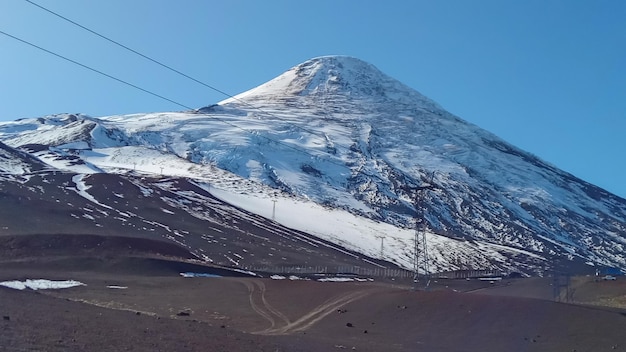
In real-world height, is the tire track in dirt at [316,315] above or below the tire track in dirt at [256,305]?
above

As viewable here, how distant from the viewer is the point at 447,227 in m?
170

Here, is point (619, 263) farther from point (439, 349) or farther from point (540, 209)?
point (439, 349)

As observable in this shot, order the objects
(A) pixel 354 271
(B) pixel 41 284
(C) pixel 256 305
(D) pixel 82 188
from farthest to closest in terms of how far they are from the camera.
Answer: (D) pixel 82 188 → (A) pixel 354 271 → (B) pixel 41 284 → (C) pixel 256 305

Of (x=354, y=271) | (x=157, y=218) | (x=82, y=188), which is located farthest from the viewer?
(x=82, y=188)

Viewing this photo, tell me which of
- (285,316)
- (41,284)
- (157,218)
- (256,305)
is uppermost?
(157,218)

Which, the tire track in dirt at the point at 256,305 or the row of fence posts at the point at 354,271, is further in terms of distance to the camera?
the row of fence posts at the point at 354,271

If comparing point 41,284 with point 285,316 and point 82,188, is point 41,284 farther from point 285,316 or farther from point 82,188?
point 82,188

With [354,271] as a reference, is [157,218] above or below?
above

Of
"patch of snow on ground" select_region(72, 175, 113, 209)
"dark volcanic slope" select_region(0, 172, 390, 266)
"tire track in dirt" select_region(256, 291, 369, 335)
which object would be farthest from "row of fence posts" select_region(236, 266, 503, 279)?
"tire track in dirt" select_region(256, 291, 369, 335)

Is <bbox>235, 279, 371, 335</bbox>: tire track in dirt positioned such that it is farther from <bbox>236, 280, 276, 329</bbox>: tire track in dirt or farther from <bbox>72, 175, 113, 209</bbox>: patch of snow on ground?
<bbox>72, 175, 113, 209</bbox>: patch of snow on ground

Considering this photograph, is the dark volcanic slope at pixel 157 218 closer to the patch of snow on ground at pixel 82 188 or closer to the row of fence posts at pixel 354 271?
the patch of snow on ground at pixel 82 188

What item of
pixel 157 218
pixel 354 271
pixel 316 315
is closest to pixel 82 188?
pixel 157 218

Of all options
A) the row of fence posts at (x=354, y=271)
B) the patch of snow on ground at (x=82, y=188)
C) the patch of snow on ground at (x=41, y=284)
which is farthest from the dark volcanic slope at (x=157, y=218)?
the patch of snow on ground at (x=41, y=284)

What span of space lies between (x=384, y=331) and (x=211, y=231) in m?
75.8
